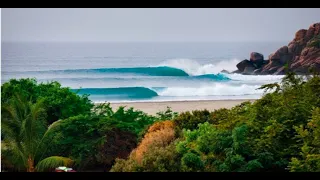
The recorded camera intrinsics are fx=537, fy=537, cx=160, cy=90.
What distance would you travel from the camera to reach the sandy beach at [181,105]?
10938mm

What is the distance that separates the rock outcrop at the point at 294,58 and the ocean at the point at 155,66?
6.4 inches

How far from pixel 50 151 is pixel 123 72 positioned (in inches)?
99.6

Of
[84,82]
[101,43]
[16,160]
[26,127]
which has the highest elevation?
[101,43]

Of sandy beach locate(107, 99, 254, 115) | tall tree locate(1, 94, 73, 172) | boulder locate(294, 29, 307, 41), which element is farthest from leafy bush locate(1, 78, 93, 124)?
boulder locate(294, 29, 307, 41)

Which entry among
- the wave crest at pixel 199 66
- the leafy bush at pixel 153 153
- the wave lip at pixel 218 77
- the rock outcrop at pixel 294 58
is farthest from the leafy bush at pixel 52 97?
the rock outcrop at pixel 294 58

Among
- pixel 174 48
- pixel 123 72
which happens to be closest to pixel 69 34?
pixel 123 72

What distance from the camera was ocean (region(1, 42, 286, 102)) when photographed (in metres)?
10.9

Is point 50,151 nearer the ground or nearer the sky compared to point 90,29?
nearer the ground

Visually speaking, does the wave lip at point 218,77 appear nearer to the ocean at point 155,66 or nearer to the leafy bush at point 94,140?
the ocean at point 155,66

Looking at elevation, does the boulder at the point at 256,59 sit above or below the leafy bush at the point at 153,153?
above

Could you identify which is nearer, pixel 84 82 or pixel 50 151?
pixel 50 151
